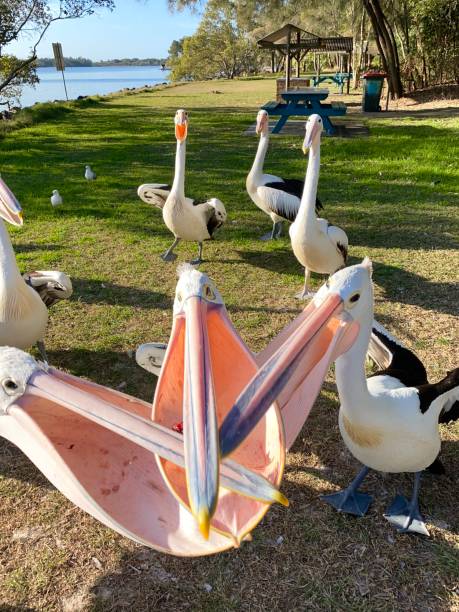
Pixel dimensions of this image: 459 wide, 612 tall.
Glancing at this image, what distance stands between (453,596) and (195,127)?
453 inches

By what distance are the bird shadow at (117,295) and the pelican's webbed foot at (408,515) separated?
7.75ft

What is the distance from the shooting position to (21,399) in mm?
1532

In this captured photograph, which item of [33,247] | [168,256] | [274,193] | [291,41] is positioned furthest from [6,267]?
[291,41]

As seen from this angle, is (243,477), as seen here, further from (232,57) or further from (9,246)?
(232,57)

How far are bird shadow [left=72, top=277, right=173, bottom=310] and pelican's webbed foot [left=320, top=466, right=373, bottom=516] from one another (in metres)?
2.17

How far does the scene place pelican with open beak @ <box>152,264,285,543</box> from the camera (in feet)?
3.65

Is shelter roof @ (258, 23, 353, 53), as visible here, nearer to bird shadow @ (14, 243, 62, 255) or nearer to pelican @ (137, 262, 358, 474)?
bird shadow @ (14, 243, 62, 255)

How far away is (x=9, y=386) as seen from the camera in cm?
154

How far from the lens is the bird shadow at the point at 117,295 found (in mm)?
3982

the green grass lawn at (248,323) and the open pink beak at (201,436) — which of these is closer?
the open pink beak at (201,436)

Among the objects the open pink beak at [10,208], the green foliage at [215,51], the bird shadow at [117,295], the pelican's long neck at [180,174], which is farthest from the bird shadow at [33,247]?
the green foliage at [215,51]

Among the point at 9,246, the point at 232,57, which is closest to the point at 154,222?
the point at 9,246

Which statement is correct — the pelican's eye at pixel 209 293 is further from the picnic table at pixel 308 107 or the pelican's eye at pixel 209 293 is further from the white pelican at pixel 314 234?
the picnic table at pixel 308 107

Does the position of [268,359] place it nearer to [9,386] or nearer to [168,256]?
[9,386]
